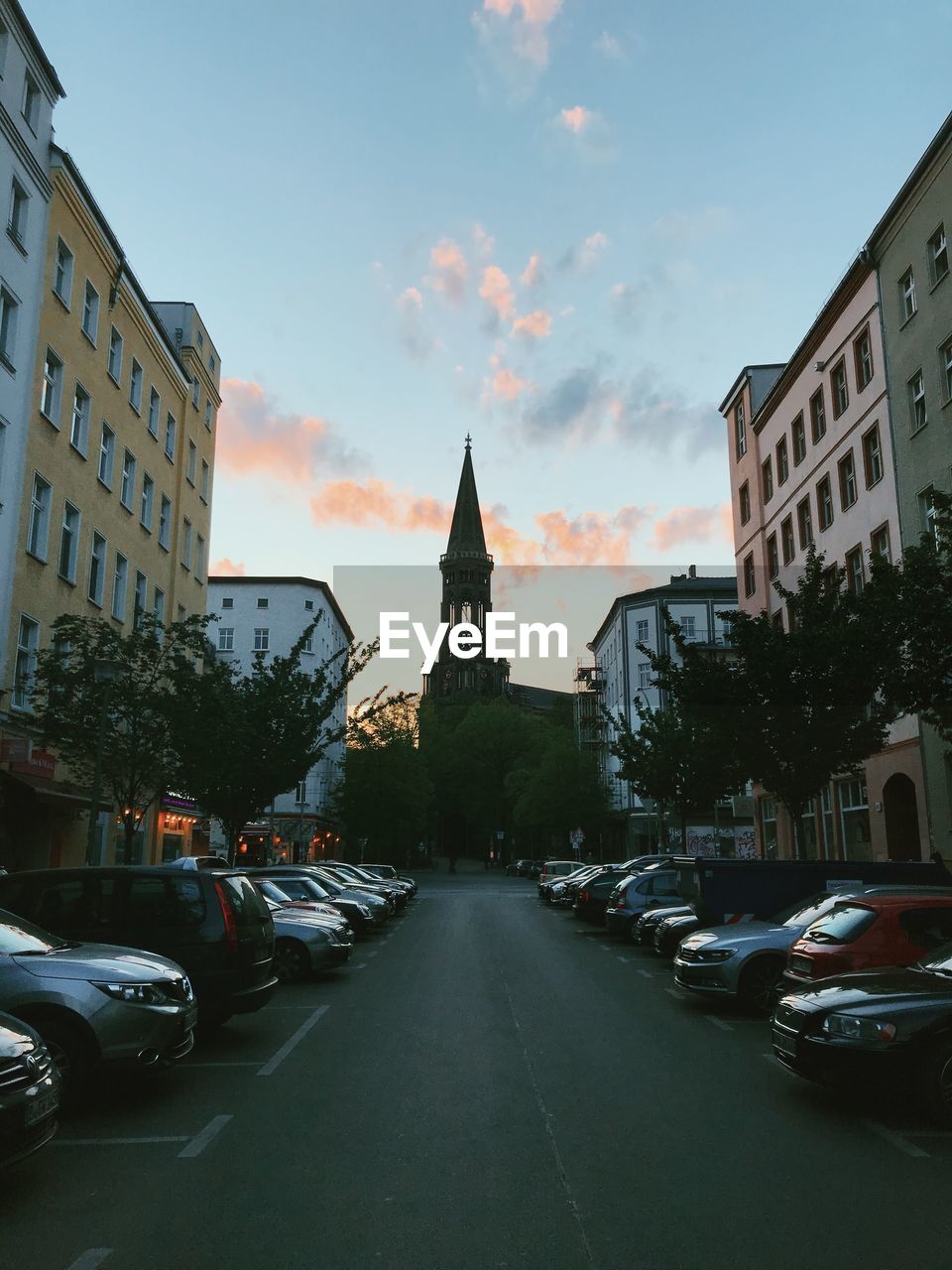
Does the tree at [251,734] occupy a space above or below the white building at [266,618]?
below

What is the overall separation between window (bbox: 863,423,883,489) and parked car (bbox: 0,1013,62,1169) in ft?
95.4

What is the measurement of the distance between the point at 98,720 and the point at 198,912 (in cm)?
1248

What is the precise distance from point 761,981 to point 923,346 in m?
20.5

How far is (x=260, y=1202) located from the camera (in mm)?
5852

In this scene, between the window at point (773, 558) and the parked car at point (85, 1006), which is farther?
the window at point (773, 558)

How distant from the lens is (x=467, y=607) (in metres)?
127

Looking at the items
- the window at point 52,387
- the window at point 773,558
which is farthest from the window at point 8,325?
the window at point 773,558

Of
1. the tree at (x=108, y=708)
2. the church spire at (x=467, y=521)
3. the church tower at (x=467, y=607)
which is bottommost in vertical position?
the tree at (x=108, y=708)

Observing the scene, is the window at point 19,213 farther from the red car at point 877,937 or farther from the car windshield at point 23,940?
the red car at point 877,937

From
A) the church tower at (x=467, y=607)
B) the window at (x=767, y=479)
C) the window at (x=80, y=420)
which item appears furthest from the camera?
the church tower at (x=467, y=607)

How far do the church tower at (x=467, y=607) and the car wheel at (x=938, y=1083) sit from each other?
116617mm

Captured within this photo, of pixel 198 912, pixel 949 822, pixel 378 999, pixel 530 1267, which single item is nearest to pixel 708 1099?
pixel 530 1267

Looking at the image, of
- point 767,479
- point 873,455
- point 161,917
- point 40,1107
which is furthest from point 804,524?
point 40,1107

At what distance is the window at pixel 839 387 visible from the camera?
112 feet
